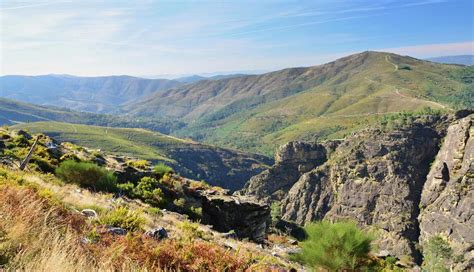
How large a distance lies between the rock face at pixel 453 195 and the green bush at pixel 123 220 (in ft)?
317

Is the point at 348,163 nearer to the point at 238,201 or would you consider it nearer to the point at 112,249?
the point at 238,201

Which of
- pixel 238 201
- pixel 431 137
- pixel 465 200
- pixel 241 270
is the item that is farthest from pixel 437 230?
pixel 241 270

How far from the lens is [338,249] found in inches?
540

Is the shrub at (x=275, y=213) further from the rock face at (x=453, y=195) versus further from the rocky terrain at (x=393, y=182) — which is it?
the rock face at (x=453, y=195)

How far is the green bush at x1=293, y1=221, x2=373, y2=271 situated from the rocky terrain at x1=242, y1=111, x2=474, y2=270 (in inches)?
3640

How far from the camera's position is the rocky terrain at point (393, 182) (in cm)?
11194

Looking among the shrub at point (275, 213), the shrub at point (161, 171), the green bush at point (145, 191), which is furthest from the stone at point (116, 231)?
the shrub at point (275, 213)

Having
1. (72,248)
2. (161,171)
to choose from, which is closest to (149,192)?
(161,171)

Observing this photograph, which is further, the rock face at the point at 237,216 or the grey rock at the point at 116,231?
the rock face at the point at 237,216

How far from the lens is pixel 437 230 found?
366 feet

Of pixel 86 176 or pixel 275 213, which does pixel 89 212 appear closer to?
pixel 86 176

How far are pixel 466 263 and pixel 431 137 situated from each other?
70732mm

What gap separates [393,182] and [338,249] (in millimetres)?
136437

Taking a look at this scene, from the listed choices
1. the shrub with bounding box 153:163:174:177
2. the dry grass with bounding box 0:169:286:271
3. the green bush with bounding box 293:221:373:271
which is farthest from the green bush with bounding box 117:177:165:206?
the dry grass with bounding box 0:169:286:271
